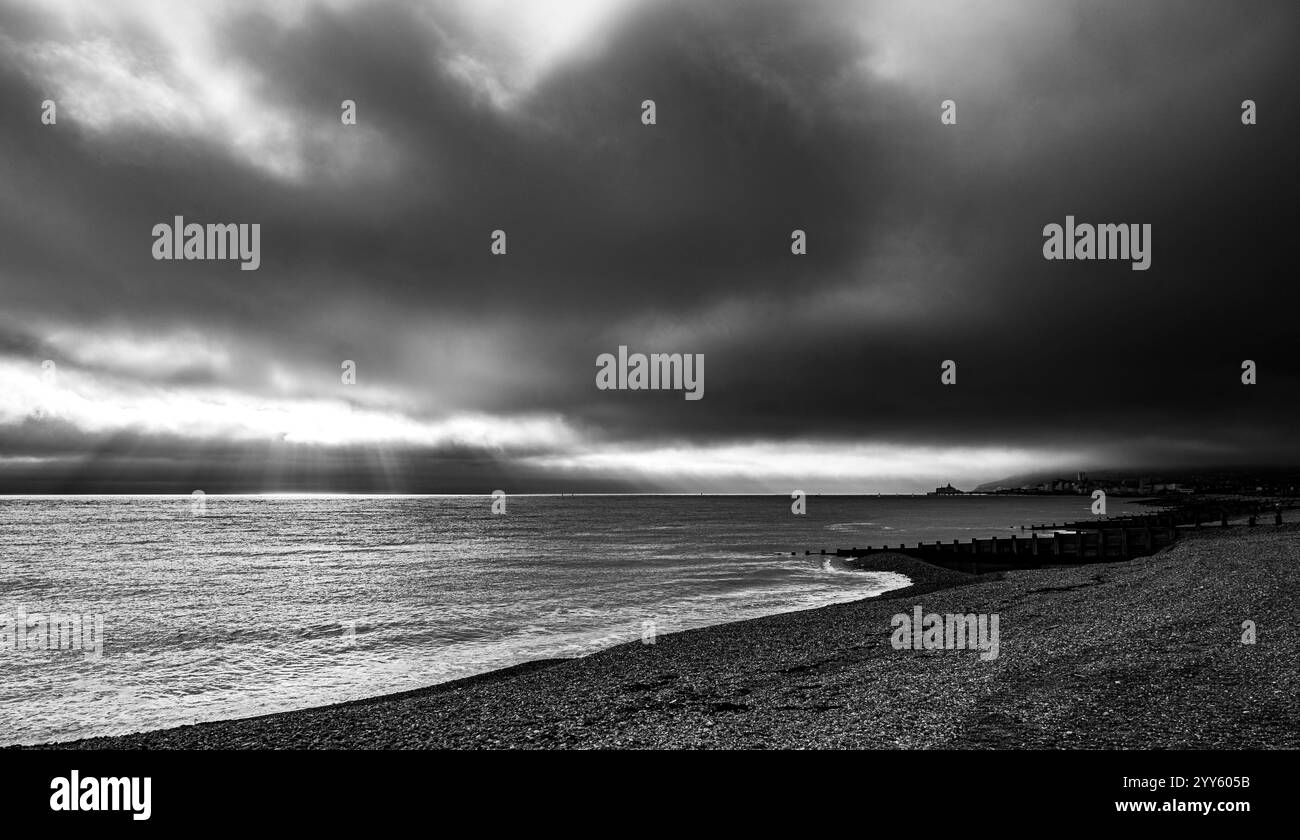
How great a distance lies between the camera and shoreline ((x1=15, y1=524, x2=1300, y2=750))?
10367mm

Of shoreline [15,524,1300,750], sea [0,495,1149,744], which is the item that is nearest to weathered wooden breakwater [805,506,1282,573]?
Answer: sea [0,495,1149,744]

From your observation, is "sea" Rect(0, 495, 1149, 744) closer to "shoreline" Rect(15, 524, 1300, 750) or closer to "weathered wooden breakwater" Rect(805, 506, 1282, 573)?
"shoreline" Rect(15, 524, 1300, 750)

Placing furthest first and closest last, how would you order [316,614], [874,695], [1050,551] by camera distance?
[1050,551] → [316,614] → [874,695]

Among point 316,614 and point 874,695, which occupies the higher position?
point 874,695

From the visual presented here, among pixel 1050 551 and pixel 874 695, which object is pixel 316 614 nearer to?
pixel 874 695

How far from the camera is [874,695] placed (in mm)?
12992

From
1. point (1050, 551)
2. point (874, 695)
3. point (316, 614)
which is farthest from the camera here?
point (1050, 551)

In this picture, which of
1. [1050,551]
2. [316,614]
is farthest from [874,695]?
[1050,551]

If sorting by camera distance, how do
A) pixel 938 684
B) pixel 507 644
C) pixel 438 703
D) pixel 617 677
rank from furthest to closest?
pixel 507 644 < pixel 617 677 < pixel 438 703 < pixel 938 684

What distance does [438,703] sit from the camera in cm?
1477
